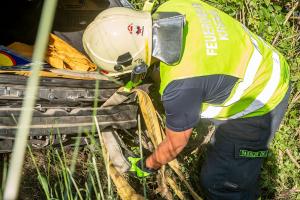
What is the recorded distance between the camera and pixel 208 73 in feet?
7.72

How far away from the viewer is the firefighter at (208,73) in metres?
2.29

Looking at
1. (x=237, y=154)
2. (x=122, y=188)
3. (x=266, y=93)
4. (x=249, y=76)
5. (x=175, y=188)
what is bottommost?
(x=175, y=188)

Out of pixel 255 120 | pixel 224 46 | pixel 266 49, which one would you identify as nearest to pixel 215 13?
pixel 224 46

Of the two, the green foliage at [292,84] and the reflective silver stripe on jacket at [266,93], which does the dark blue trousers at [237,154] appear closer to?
the reflective silver stripe on jacket at [266,93]

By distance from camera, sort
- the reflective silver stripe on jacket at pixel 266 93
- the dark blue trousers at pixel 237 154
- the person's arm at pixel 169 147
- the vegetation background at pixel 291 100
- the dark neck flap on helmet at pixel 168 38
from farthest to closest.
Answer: the vegetation background at pixel 291 100
the dark blue trousers at pixel 237 154
the reflective silver stripe on jacket at pixel 266 93
the person's arm at pixel 169 147
the dark neck flap on helmet at pixel 168 38

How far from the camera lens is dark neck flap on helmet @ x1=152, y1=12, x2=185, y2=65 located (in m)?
2.25

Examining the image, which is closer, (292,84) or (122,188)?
(122,188)

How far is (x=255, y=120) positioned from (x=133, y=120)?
87 cm

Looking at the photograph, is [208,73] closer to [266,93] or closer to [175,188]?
[266,93]

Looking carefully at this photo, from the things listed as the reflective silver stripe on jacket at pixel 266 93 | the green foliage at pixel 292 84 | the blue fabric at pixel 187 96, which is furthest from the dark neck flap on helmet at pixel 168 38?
the green foliage at pixel 292 84

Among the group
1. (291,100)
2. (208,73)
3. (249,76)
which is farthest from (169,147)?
(291,100)

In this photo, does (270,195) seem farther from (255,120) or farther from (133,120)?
(133,120)

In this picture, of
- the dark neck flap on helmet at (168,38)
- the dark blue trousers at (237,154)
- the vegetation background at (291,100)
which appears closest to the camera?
the dark neck flap on helmet at (168,38)

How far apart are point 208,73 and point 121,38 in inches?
21.2
